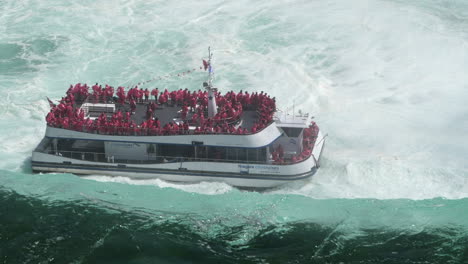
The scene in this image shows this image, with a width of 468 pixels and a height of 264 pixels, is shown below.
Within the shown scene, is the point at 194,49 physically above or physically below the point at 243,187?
above

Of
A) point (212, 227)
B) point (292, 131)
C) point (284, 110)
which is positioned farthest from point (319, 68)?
point (212, 227)

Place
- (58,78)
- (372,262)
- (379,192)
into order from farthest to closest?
(58,78) < (379,192) < (372,262)

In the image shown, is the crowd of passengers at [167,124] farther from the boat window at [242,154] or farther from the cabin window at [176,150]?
the boat window at [242,154]

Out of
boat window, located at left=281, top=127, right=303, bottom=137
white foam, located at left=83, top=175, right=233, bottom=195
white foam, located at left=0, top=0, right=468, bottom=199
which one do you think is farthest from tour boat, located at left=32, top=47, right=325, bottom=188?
white foam, located at left=0, top=0, right=468, bottom=199

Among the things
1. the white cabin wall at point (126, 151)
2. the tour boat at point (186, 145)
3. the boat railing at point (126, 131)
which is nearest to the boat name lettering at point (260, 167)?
the tour boat at point (186, 145)

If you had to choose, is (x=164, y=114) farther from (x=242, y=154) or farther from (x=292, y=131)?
(x=292, y=131)

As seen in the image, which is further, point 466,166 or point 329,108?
point 329,108

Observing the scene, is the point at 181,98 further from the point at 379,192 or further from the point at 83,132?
the point at 379,192

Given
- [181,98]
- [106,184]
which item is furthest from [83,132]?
[181,98]
